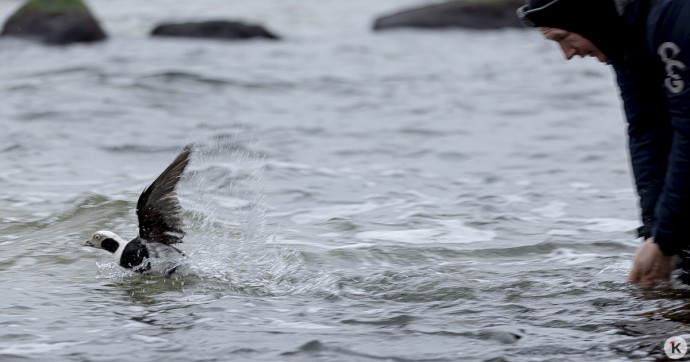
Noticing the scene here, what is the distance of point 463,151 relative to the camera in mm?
13938

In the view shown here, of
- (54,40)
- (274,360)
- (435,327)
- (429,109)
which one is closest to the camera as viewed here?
(274,360)

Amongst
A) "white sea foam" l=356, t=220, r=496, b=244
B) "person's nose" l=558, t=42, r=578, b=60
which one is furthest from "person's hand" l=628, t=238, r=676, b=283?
"white sea foam" l=356, t=220, r=496, b=244

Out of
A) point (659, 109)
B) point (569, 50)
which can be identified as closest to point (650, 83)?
point (659, 109)

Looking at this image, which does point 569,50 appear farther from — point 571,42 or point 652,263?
point 652,263

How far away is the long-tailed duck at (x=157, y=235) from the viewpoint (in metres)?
7.98

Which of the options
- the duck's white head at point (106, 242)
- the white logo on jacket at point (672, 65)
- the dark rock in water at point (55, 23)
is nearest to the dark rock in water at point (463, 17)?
the dark rock in water at point (55, 23)

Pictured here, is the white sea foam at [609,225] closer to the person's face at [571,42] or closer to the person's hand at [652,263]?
the person's hand at [652,263]

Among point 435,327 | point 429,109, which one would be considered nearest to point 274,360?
point 435,327

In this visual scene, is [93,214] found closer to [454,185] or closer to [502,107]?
[454,185]

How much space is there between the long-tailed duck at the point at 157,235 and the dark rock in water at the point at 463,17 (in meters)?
21.3

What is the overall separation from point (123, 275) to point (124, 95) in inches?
431

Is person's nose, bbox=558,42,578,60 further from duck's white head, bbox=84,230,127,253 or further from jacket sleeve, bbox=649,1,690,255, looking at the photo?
duck's white head, bbox=84,230,127,253

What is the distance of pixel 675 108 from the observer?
226 inches

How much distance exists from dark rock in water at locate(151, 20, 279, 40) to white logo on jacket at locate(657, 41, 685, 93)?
22.3 meters
